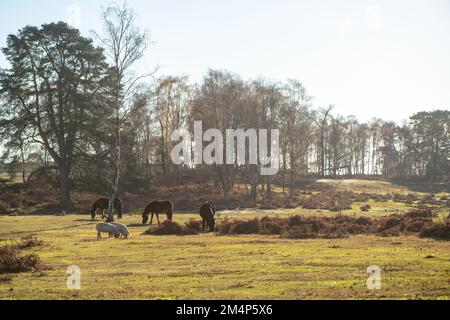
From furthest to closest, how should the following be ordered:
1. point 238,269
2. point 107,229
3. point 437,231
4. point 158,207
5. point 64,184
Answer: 1. point 64,184
2. point 158,207
3. point 107,229
4. point 437,231
5. point 238,269

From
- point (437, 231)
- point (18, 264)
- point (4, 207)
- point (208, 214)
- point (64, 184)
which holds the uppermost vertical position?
point (64, 184)

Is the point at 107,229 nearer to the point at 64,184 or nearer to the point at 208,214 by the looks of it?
the point at 208,214

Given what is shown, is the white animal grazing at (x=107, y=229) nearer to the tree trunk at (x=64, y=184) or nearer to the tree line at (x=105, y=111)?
the tree line at (x=105, y=111)

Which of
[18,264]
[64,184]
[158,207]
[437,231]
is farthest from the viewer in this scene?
[64,184]

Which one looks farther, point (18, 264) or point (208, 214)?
point (208, 214)

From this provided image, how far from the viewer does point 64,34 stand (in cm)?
5150

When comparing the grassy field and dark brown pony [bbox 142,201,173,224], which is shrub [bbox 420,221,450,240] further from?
dark brown pony [bbox 142,201,173,224]

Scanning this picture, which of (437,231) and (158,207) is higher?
(158,207)

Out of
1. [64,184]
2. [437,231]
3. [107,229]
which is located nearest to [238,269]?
[107,229]

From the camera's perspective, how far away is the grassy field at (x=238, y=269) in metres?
11.8

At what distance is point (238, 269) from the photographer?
51.1ft
